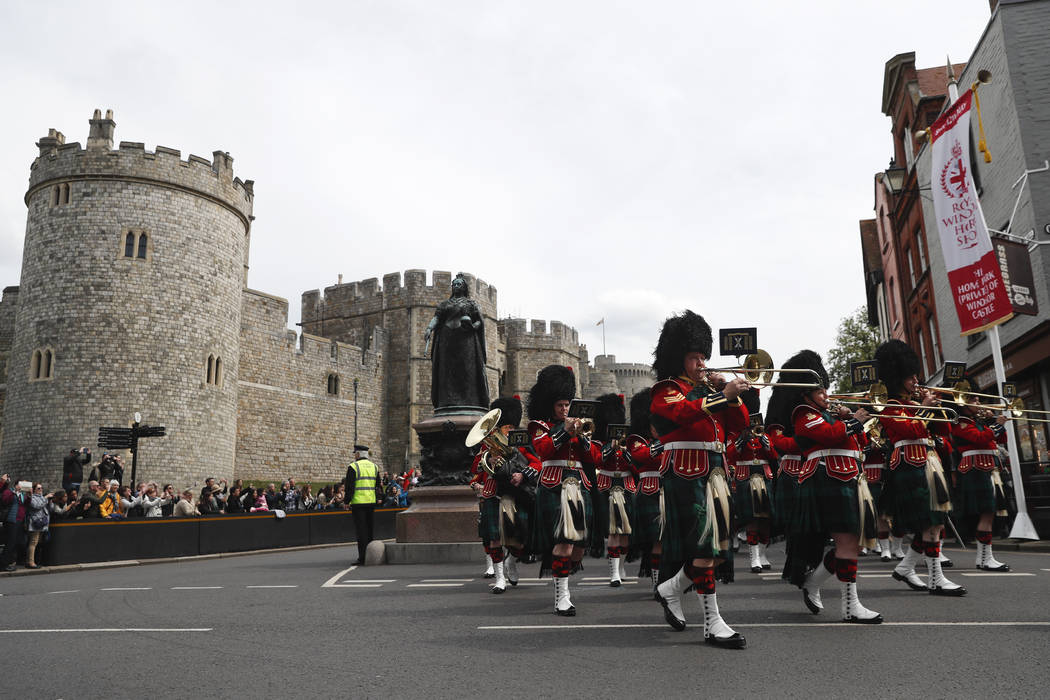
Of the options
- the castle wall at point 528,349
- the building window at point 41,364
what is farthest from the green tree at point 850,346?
the building window at point 41,364

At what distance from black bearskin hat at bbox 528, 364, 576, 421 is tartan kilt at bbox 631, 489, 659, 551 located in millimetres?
1248

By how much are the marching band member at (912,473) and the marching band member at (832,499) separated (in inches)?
41.7

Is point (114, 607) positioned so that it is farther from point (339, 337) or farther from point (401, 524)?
point (339, 337)

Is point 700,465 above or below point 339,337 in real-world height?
below

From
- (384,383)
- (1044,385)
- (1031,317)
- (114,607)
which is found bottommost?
(114,607)

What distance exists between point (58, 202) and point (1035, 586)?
113 feet

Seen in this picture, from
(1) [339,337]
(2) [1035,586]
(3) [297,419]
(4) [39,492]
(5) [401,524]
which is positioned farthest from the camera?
(1) [339,337]

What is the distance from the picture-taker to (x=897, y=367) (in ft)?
24.6

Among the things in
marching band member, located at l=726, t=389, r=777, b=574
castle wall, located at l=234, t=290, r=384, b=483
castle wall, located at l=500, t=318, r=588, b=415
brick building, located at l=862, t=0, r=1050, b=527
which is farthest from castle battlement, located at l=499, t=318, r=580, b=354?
marching band member, located at l=726, t=389, r=777, b=574

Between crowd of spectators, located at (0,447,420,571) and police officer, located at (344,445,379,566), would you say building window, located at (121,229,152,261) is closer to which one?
crowd of spectators, located at (0,447,420,571)

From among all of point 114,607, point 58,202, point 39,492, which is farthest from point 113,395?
point 114,607

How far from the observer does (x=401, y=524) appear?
40.6 ft

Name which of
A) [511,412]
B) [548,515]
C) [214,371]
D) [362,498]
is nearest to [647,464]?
[548,515]

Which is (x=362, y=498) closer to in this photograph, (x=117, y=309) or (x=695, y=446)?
(x=695, y=446)
